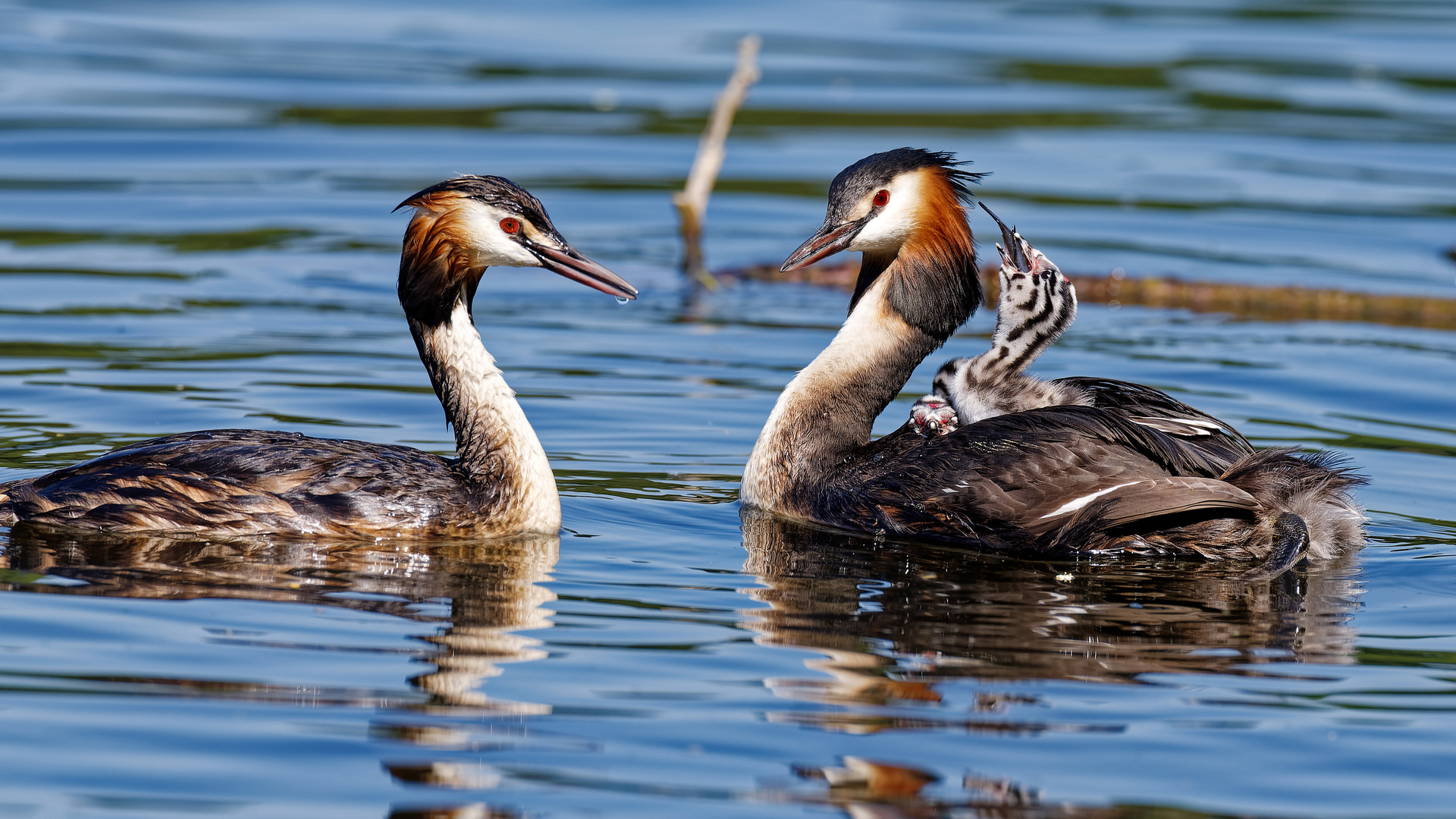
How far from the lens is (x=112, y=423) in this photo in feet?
32.7

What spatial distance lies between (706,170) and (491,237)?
253 inches

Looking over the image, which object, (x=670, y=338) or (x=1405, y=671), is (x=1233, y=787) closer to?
(x=1405, y=671)

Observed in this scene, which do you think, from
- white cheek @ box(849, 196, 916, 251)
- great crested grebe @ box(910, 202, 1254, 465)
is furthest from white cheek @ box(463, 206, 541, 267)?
great crested grebe @ box(910, 202, 1254, 465)

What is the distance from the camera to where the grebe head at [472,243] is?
8.17 meters

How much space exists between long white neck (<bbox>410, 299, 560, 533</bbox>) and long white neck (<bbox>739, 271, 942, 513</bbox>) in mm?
1100

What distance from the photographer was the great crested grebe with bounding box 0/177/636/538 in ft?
25.5

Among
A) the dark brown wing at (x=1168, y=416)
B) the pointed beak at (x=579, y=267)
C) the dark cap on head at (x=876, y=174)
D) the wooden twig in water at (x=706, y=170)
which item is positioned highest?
the wooden twig in water at (x=706, y=170)

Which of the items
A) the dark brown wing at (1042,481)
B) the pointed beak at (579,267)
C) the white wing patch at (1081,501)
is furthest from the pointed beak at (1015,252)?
the pointed beak at (579,267)

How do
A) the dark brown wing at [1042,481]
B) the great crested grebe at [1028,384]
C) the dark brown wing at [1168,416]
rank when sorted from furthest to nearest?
the great crested grebe at [1028,384] → the dark brown wing at [1168,416] → the dark brown wing at [1042,481]

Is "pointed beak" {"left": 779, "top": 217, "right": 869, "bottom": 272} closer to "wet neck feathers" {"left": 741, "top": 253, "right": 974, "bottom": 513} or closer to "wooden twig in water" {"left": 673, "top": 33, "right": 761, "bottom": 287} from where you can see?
"wet neck feathers" {"left": 741, "top": 253, "right": 974, "bottom": 513}

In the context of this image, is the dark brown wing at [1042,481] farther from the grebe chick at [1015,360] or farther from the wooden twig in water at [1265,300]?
the wooden twig in water at [1265,300]

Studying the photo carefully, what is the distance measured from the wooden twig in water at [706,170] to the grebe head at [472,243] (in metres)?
5.92

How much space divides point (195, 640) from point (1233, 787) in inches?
127

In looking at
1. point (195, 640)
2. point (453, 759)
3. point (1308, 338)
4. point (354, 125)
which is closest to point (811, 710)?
point (453, 759)
